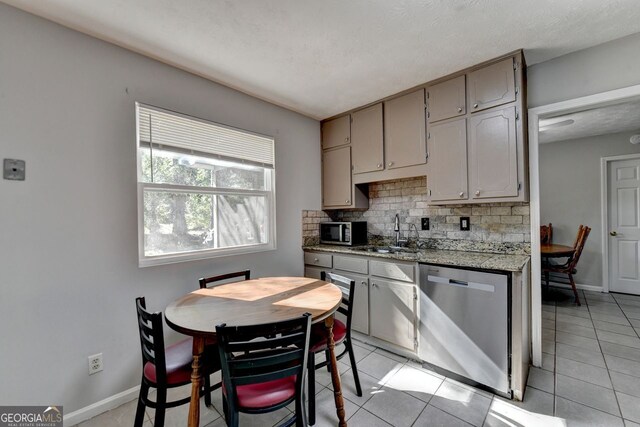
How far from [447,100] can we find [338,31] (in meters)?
1.24

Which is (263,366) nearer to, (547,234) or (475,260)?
(475,260)

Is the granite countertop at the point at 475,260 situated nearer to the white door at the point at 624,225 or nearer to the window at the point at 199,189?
the window at the point at 199,189

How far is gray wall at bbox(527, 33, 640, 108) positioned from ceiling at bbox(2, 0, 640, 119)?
0.08 meters

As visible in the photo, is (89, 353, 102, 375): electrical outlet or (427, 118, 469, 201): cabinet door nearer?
(89, 353, 102, 375): electrical outlet

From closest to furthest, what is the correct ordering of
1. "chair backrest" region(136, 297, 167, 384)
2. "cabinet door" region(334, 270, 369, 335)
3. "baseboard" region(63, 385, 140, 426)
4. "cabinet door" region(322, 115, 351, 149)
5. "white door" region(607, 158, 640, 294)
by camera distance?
1. "chair backrest" region(136, 297, 167, 384)
2. "baseboard" region(63, 385, 140, 426)
3. "cabinet door" region(334, 270, 369, 335)
4. "cabinet door" region(322, 115, 351, 149)
5. "white door" region(607, 158, 640, 294)

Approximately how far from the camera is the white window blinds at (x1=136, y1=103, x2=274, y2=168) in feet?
6.71

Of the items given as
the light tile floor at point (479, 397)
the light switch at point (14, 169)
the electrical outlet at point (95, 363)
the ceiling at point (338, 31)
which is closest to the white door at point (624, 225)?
the light tile floor at point (479, 397)

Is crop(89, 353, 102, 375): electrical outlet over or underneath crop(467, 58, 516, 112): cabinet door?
underneath

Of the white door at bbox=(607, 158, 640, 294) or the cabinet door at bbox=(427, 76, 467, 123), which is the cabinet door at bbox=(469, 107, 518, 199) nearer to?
the cabinet door at bbox=(427, 76, 467, 123)

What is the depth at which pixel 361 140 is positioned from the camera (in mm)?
3125

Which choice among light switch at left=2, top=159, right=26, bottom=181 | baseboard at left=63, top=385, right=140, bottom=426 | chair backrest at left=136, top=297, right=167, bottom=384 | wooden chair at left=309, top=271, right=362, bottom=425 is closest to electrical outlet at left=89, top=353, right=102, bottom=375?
baseboard at left=63, top=385, right=140, bottom=426

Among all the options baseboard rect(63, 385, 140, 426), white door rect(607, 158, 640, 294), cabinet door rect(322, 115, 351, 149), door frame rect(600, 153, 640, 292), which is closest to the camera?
baseboard rect(63, 385, 140, 426)

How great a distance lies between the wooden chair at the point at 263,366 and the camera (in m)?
1.09

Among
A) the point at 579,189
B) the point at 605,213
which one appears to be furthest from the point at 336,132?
the point at 605,213
